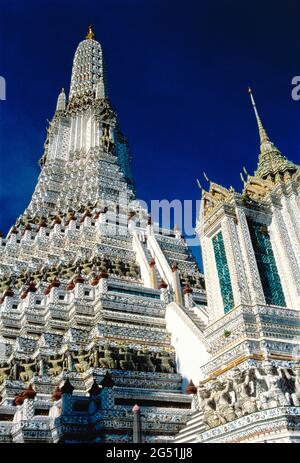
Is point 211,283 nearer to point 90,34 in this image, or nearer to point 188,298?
point 188,298

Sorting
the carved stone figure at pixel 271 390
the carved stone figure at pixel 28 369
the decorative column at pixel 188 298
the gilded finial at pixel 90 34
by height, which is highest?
the gilded finial at pixel 90 34

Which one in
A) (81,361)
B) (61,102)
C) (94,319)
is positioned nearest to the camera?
(81,361)

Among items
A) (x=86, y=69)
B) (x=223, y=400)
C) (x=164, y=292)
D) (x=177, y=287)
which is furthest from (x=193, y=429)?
(x=86, y=69)

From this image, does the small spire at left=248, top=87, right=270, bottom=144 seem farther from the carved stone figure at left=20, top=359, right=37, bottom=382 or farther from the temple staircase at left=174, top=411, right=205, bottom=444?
the carved stone figure at left=20, top=359, right=37, bottom=382

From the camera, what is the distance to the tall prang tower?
12039 mm

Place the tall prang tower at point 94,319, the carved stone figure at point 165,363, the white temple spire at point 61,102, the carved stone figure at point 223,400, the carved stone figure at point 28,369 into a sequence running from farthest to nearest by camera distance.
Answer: the white temple spire at point 61,102
the carved stone figure at point 165,363
the carved stone figure at point 28,369
the tall prang tower at point 94,319
the carved stone figure at point 223,400

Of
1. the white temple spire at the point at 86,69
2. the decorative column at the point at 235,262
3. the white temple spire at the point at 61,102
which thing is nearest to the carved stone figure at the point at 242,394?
the decorative column at the point at 235,262

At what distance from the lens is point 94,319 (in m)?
17.7

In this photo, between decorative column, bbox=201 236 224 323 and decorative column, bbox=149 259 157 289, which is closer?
decorative column, bbox=201 236 224 323

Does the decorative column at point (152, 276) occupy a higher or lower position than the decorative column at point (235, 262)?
higher

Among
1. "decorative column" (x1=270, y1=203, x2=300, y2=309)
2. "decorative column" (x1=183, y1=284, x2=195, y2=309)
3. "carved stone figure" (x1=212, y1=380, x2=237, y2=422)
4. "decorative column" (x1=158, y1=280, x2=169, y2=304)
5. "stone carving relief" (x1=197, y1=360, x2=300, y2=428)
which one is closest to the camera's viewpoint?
"stone carving relief" (x1=197, y1=360, x2=300, y2=428)

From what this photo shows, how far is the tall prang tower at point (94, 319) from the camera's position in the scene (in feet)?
39.5

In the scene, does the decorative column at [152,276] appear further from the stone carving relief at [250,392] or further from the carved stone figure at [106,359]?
the stone carving relief at [250,392]

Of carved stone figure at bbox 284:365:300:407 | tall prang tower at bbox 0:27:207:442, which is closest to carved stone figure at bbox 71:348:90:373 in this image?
tall prang tower at bbox 0:27:207:442
